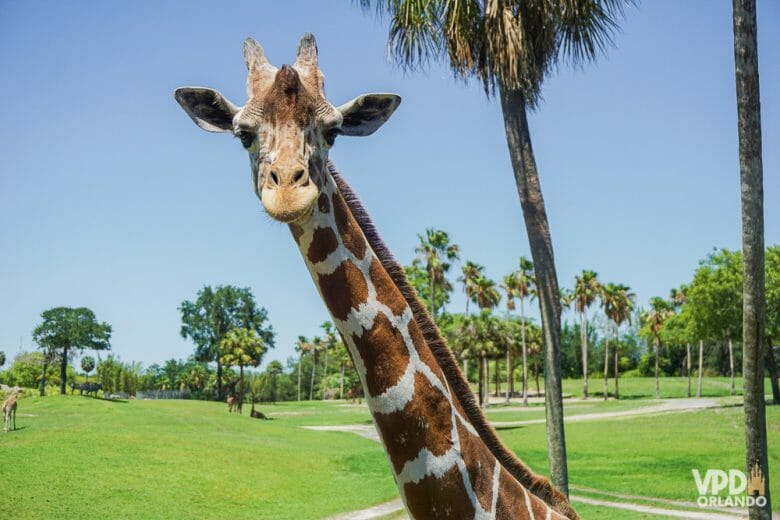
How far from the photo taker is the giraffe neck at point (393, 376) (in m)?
3.15

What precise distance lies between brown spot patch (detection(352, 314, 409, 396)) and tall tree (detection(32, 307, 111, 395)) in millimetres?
32379

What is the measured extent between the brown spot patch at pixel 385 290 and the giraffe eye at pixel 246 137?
33.0 inches

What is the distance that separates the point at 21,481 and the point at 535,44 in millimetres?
12591

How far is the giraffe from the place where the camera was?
9.81 ft

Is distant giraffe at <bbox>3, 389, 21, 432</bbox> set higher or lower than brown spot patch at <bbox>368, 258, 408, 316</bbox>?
lower

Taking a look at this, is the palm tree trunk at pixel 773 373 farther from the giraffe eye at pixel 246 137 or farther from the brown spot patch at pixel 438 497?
the giraffe eye at pixel 246 137

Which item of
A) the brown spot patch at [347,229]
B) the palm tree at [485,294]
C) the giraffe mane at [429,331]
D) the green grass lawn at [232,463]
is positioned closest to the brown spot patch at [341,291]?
the brown spot patch at [347,229]

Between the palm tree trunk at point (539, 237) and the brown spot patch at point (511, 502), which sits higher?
the palm tree trunk at point (539, 237)

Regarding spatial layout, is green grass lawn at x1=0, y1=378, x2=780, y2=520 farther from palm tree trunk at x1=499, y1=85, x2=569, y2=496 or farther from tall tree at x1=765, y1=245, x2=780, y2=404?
tall tree at x1=765, y1=245, x2=780, y2=404

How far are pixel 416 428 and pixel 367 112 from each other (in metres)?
1.57

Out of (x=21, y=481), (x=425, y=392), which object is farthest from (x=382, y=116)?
(x=21, y=481)

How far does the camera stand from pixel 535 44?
10.2m

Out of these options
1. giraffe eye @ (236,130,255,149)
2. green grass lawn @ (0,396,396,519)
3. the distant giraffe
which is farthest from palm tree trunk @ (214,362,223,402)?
giraffe eye @ (236,130,255,149)

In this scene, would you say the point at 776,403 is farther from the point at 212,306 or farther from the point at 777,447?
the point at 212,306
